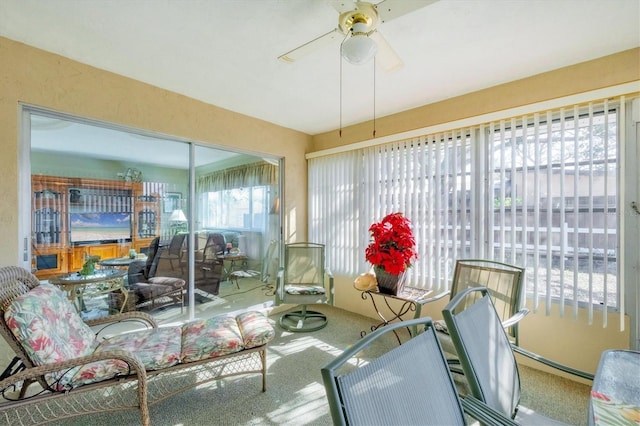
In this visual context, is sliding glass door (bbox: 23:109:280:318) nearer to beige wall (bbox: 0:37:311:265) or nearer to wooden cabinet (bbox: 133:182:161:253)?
wooden cabinet (bbox: 133:182:161:253)

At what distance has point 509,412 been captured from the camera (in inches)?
43.6

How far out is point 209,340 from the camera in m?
1.91

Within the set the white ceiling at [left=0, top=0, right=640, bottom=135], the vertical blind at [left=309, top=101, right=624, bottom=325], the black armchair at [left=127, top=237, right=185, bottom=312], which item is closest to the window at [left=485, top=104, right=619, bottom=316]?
the vertical blind at [left=309, top=101, right=624, bottom=325]

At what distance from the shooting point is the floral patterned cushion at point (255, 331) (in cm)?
199

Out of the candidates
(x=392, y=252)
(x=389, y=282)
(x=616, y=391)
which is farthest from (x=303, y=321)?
(x=616, y=391)

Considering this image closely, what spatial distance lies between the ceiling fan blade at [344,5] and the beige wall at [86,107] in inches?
80.7

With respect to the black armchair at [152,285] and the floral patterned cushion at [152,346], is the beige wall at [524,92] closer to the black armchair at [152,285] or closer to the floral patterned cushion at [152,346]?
the black armchair at [152,285]

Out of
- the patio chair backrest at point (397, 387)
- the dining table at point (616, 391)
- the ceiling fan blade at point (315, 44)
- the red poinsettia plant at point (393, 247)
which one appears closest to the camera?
the patio chair backrest at point (397, 387)

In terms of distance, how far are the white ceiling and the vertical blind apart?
1.69 ft

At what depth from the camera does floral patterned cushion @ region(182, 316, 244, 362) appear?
6.00ft

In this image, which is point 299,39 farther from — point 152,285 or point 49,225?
point 152,285

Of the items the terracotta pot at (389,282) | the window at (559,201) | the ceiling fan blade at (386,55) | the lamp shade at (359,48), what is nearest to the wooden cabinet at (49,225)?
the lamp shade at (359,48)

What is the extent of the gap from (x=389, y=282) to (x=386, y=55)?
1863 millimetres

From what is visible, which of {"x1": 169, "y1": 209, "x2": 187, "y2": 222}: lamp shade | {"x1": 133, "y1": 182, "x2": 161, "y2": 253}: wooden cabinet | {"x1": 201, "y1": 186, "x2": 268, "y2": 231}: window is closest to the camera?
{"x1": 133, "y1": 182, "x2": 161, "y2": 253}: wooden cabinet
